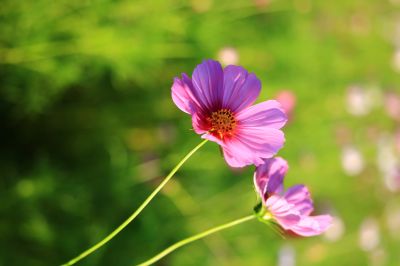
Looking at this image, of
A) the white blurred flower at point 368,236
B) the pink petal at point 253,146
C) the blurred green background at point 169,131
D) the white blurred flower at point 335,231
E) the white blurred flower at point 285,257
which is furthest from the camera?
the white blurred flower at point 368,236

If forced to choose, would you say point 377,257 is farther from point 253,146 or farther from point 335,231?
point 253,146

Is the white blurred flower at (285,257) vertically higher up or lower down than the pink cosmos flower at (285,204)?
higher up

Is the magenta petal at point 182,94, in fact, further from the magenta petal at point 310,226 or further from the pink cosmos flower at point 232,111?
the magenta petal at point 310,226

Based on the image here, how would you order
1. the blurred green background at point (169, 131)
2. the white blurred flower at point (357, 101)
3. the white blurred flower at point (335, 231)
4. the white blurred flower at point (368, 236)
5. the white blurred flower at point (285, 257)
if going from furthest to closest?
the white blurred flower at point (357, 101) < the white blurred flower at point (368, 236) < the white blurred flower at point (335, 231) < the white blurred flower at point (285, 257) < the blurred green background at point (169, 131)

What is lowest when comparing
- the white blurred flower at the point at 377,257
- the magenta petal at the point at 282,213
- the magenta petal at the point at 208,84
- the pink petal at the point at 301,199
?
the magenta petal at the point at 282,213

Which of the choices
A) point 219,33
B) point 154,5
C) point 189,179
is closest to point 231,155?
point 154,5

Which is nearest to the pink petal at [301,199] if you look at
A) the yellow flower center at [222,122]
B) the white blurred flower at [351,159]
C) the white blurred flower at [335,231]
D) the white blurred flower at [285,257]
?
the yellow flower center at [222,122]

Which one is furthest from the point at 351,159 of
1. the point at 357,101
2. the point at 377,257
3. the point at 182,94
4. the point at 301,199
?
the point at 182,94
